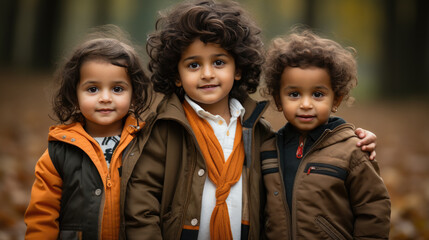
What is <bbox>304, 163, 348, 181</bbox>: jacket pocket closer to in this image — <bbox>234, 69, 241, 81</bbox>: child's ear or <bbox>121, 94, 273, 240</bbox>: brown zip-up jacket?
<bbox>121, 94, 273, 240</bbox>: brown zip-up jacket

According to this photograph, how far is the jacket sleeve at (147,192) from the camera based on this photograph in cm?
242

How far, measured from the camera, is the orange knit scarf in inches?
98.7

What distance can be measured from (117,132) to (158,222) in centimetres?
65

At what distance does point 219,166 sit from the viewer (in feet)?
8.45

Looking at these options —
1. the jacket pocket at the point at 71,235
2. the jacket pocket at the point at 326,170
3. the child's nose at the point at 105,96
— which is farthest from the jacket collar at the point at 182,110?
the jacket pocket at the point at 71,235

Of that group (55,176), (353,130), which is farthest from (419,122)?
(55,176)

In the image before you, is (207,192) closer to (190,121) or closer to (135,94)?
(190,121)

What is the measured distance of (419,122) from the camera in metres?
9.26

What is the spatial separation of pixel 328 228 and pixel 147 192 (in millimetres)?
1098

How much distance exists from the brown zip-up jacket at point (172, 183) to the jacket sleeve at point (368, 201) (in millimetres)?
586

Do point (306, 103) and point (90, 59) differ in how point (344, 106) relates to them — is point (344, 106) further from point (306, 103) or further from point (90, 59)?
point (90, 59)

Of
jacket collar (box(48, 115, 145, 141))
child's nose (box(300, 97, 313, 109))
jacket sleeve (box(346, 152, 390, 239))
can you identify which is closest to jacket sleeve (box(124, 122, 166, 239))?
jacket collar (box(48, 115, 145, 141))

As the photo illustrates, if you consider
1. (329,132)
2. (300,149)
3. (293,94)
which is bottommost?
(300,149)

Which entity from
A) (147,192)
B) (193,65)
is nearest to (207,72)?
(193,65)
